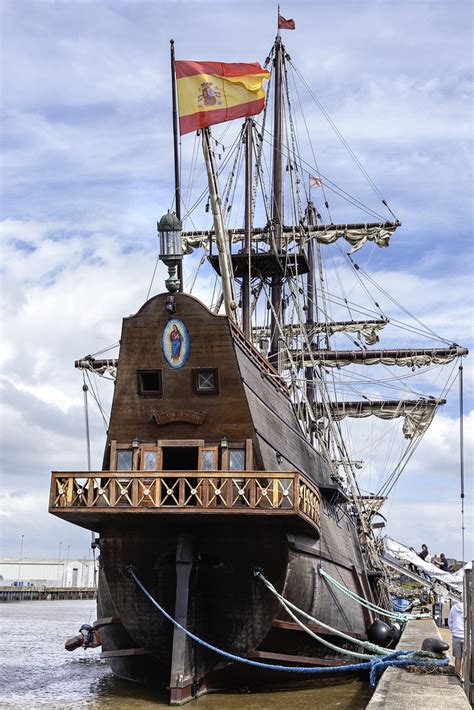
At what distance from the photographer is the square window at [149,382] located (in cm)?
1761

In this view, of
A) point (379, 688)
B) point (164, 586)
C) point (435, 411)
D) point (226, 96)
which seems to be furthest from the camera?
point (435, 411)

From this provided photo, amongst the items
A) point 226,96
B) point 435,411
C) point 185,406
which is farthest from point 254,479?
point 435,411

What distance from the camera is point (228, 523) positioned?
54.9 ft

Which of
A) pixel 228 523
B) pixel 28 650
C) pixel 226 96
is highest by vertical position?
pixel 226 96

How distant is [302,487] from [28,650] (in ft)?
59.7

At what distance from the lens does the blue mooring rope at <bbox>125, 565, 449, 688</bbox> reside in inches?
496

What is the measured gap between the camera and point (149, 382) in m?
17.8

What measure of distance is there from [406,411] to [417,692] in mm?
27895

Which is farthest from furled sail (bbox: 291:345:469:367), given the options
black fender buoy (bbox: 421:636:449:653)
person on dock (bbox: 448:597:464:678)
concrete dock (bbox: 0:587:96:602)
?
concrete dock (bbox: 0:587:96:602)

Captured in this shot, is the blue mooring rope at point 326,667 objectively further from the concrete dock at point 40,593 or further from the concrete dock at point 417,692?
the concrete dock at point 40,593

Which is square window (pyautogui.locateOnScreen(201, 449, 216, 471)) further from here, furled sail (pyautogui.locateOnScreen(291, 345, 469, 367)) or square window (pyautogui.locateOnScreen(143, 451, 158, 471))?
furled sail (pyautogui.locateOnScreen(291, 345, 469, 367))

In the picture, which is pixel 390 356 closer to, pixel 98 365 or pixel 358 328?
pixel 358 328

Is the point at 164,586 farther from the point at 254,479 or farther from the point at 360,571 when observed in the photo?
the point at 360,571

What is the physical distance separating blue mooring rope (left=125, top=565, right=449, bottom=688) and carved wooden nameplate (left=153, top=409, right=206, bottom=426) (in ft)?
9.92
